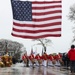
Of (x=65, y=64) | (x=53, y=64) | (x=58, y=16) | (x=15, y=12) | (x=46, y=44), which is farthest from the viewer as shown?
(x=46, y=44)

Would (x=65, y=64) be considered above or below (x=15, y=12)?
below

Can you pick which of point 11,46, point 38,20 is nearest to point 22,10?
point 38,20

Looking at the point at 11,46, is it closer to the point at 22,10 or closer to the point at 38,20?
the point at 38,20

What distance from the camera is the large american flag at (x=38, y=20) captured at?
487 inches

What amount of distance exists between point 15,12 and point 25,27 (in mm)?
873

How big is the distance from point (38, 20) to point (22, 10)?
29.5 inches

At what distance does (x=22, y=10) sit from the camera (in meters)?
12.2

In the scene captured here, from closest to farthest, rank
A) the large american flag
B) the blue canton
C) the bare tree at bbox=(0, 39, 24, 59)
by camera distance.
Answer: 1. the blue canton
2. the large american flag
3. the bare tree at bbox=(0, 39, 24, 59)

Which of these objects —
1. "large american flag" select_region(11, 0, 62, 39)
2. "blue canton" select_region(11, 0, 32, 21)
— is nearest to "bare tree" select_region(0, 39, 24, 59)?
"large american flag" select_region(11, 0, 62, 39)

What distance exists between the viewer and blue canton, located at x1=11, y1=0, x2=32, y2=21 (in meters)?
11.9

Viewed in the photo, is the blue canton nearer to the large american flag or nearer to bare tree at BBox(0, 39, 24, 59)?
the large american flag

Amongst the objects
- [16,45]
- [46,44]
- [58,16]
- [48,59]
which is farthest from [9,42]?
[58,16]

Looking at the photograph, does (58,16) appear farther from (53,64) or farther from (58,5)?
(53,64)

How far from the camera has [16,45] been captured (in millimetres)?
122562
